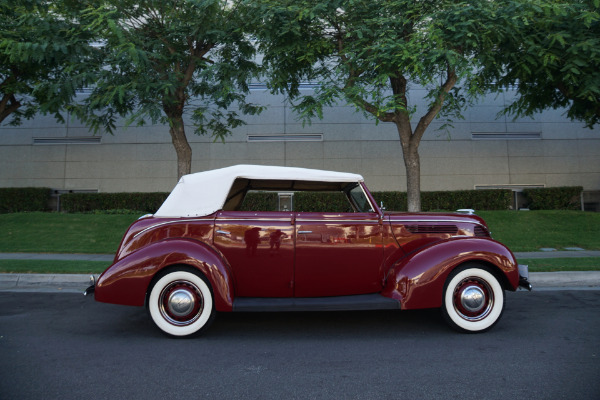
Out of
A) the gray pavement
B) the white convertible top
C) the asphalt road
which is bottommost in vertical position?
the asphalt road

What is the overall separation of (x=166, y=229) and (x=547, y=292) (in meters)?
5.73

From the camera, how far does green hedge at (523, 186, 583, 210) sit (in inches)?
563

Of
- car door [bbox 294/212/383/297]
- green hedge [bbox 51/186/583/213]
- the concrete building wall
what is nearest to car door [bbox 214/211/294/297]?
car door [bbox 294/212/383/297]

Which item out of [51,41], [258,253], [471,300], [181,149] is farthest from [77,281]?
[471,300]

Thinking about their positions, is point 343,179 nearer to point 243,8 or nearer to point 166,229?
point 166,229

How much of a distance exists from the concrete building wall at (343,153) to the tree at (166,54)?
5.50 metres

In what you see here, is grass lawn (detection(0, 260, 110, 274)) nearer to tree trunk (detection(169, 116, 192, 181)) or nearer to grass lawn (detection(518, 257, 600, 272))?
tree trunk (detection(169, 116, 192, 181))

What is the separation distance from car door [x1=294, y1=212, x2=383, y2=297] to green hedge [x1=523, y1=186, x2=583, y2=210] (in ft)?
42.9

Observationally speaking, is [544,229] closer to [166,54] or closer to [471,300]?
[471,300]

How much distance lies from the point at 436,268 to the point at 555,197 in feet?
43.7

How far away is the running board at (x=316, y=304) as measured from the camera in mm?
3809

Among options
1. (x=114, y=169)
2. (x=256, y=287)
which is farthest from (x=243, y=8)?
(x=114, y=169)

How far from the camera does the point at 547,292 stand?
19.6 ft

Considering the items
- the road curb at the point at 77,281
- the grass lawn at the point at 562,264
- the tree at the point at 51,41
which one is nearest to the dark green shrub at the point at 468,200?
the grass lawn at the point at 562,264
